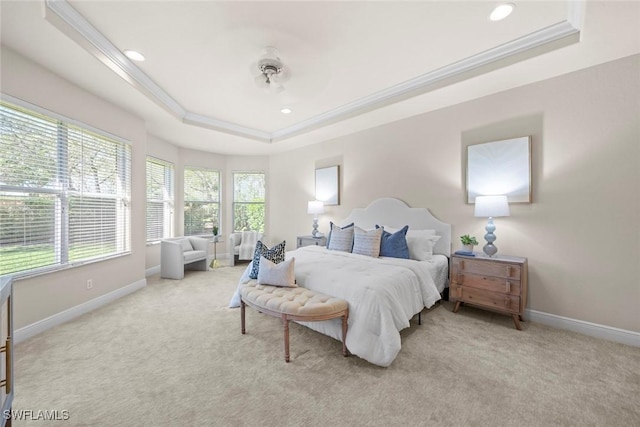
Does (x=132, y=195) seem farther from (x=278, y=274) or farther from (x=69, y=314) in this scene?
(x=278, y=274)

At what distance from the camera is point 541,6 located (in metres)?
2.02

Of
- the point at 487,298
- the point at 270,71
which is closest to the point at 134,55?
the point at 270,71

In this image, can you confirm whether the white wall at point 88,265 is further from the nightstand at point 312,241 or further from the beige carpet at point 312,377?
the nightstand at point 312,241

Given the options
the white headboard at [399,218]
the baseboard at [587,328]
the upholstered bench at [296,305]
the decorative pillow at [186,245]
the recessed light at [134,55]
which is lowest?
the baseboard at [587,328]

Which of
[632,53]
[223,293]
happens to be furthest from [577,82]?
[223,293]

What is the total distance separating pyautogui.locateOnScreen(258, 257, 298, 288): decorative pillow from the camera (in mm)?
2557

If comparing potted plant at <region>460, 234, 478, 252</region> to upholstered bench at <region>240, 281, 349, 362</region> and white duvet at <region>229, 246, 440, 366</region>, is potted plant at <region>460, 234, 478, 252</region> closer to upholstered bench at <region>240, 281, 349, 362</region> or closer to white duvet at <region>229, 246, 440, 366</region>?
white duvet at <region>229, 246, 440, 366</region>

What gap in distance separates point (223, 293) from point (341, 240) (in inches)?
77.2

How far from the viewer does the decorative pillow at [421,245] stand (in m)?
3.26

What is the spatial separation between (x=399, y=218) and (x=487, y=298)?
5.19 feet

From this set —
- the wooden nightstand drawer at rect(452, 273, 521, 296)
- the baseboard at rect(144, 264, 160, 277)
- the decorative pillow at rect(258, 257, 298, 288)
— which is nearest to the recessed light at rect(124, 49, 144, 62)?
the decorative pillow at rect(258, 257, 298, 288)

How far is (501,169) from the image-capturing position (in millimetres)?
3068

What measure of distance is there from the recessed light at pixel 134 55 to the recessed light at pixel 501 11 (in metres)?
3.32

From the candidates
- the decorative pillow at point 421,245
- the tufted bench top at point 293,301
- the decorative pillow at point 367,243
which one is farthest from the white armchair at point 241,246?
the decorative pillow at point 421,245
